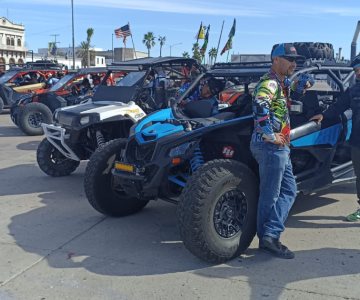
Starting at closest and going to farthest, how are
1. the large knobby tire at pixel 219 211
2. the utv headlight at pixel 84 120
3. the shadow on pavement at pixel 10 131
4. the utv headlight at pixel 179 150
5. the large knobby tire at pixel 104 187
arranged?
the large knobby tire at pixel 219 211 < the utv headlight at pixel 179 150 < the large knobby tire at pixel 104 187 < the utv headlight at pixel 84 120 < the shadow on pavement at pixel 10 131

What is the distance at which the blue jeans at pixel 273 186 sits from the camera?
3.97 meters

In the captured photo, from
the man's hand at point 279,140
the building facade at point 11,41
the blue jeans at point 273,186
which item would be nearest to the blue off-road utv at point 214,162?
the blue jeans at point 273,186

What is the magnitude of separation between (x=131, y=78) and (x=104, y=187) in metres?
3.18

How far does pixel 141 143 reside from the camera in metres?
4.56

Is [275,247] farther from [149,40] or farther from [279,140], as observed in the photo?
[149,40]

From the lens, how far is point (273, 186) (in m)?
4.03

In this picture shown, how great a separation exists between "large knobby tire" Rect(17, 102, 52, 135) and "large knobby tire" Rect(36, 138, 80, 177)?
14.6 feet

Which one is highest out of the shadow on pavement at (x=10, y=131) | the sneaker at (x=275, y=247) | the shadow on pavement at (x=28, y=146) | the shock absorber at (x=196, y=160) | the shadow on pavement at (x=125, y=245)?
the shock absorber at (x=196, y=160)

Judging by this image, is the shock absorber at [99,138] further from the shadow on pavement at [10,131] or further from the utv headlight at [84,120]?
the shadow on pavement at [10,131]

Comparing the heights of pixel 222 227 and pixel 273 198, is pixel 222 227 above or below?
below

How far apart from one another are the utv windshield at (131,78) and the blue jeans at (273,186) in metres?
4.08

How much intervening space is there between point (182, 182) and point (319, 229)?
1573 mm

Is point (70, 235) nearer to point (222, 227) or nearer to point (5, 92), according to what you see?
point (222, 227)

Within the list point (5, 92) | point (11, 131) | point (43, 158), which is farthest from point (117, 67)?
point (5, 92)
